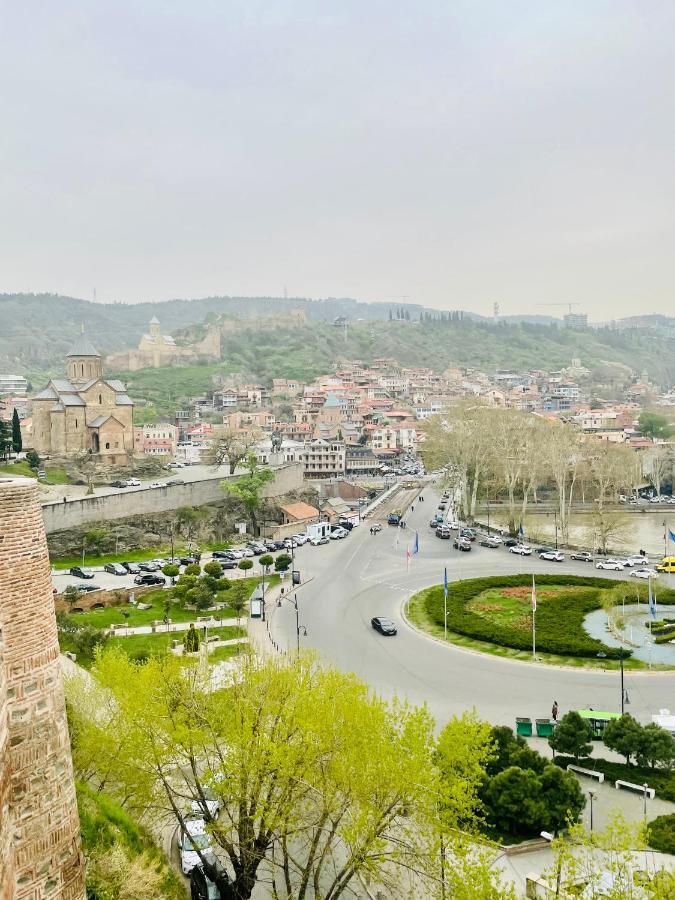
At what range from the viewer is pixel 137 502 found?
144 feet

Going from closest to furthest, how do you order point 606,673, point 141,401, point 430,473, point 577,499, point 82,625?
point 606,673 → point 82,625 → point 577,499 → point 430,473 → point 141,401

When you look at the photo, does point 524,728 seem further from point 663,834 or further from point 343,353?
point 343,353

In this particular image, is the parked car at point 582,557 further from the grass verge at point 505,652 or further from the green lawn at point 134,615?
the green lawn at point 134,615

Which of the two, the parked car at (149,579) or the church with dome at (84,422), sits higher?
the church with dome at (84,422)

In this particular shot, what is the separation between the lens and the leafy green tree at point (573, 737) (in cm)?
1571

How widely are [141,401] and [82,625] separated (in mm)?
74057

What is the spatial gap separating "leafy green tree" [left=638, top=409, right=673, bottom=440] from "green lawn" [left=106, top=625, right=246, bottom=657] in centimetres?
6740

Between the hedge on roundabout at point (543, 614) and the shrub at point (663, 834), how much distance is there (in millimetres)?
7079

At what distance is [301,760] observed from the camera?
34.7ft

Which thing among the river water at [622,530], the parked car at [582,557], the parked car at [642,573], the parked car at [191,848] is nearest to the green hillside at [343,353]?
the river water at [622,530]

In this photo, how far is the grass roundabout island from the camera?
23.5 m

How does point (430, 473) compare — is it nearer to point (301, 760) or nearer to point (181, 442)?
point (181, 442)

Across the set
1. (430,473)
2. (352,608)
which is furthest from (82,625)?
(430,473)

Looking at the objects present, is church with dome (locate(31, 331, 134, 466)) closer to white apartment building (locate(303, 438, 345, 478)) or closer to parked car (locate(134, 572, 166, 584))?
white apartment building (locate(303, 438, 345, 478))
